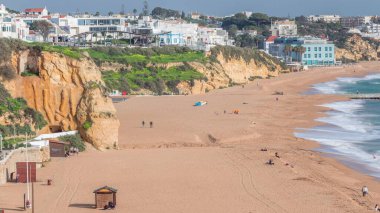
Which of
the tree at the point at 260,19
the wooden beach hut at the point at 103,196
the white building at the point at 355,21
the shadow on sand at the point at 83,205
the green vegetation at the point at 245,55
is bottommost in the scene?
the shadow on sand at the point at 83,205

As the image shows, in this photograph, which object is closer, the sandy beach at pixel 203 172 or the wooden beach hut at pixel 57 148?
the sandy beach at pixel 203 172

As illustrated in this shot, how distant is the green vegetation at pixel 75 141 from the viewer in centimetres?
2944

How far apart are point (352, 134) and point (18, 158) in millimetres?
19120

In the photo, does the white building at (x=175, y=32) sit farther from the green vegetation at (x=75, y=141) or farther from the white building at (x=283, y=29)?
the green vegetation at (x=75, y=141)

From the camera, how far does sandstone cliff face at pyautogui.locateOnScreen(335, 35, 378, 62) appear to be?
11275 cm

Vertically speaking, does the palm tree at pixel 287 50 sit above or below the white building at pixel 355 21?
below

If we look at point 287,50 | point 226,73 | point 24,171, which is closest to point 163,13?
point 287,50

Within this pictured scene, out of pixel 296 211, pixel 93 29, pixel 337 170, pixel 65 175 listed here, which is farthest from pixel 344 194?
pixel 93 29

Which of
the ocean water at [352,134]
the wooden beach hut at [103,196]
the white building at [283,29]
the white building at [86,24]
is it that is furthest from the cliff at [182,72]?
the white building at [283,29]

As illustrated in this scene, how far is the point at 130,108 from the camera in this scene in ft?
145

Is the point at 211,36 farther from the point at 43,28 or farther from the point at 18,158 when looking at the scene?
the point at 18,158

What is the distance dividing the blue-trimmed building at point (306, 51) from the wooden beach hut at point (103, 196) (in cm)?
7825

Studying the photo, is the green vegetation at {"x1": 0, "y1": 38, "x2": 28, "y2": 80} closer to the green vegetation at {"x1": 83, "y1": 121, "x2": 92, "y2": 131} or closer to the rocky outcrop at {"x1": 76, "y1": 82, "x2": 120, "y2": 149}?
the rocky outcrop at {"x1": 76, "y1": 82, "x2": 120, "y2": 149}

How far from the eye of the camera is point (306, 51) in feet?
327
